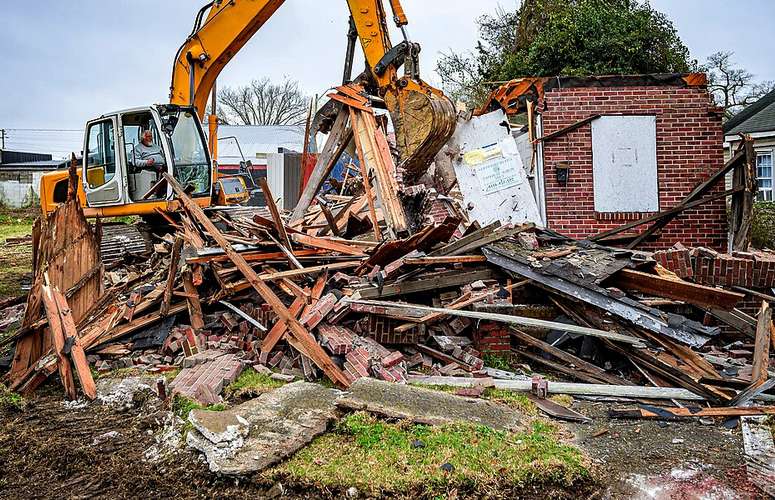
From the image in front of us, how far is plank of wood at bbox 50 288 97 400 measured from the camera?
6082mm

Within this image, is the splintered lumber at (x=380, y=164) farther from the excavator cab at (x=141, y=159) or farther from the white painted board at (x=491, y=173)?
the excavator cab at (x=141, y=159)

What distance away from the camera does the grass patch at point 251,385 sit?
5.72 m

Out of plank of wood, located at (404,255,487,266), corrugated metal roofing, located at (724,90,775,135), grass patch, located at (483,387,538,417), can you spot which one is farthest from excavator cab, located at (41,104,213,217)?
corrugated metal roofing, located at (724,90,775,135)

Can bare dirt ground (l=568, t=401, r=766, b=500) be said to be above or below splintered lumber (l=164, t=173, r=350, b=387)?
below

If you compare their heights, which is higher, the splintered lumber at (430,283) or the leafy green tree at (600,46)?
the leafy green tree at (600,46)

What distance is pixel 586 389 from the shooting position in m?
→ 5.59

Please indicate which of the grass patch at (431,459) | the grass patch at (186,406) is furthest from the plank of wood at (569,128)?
the grass patch at (186,406)

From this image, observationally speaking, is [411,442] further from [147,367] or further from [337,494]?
[147,367]

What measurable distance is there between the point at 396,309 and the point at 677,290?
2.80 metres

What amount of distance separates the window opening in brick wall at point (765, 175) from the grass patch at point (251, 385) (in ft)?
55.7

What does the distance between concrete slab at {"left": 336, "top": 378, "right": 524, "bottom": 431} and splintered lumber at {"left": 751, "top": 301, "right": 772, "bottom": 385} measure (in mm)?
2092

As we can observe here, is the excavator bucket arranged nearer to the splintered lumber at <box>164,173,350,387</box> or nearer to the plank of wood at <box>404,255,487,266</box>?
the plank of wood at <box>404,255,487,266</box>

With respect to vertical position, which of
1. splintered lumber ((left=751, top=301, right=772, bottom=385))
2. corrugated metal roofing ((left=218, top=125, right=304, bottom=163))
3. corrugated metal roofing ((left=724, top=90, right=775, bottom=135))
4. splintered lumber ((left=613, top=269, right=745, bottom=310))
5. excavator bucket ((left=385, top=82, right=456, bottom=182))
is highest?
corrugated metal roofing ((left=218, top=125, right=304, bottom=163))

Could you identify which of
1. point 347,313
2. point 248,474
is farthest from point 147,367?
point 248,474
